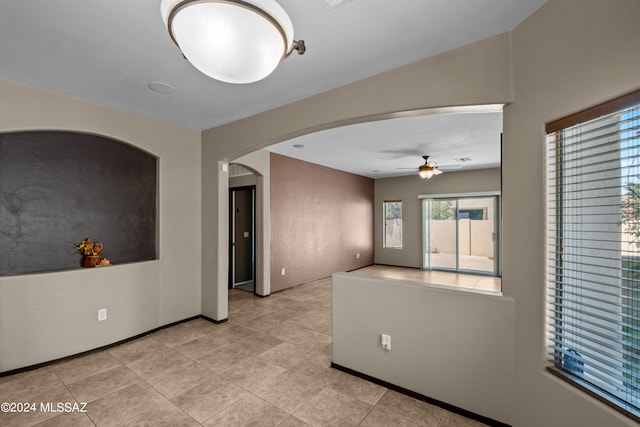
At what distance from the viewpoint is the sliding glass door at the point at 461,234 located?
711 cm

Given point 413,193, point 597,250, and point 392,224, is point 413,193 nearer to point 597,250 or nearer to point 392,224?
point 392,224

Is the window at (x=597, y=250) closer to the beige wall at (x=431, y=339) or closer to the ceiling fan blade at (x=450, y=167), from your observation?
the beige wall at (x=431, y=339)

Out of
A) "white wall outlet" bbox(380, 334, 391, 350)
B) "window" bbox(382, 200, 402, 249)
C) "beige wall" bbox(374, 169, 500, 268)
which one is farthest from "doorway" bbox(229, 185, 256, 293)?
"window" bbox(382, 200, 402, 249)

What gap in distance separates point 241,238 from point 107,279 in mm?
3068

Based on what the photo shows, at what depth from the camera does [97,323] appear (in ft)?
9.98

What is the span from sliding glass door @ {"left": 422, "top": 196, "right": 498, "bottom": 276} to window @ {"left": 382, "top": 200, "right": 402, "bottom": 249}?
76 centimetres

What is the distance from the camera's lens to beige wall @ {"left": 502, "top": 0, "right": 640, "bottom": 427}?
1296mm

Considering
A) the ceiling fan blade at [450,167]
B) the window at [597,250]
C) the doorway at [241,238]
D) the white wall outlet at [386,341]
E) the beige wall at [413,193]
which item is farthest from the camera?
the beige wall at [413,193]

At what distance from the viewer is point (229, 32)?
112 centimetres

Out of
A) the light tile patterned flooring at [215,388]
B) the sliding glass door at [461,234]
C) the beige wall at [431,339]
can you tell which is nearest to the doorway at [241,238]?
the light tile patterned flooring at [215,388]

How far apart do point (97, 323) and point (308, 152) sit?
4.05m

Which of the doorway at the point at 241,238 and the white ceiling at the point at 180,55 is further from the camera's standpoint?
the doorway at the point at 241,238

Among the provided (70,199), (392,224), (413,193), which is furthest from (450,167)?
(70,199)

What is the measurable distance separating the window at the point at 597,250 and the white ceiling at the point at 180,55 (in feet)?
2.95
